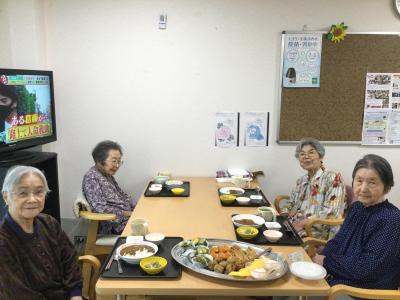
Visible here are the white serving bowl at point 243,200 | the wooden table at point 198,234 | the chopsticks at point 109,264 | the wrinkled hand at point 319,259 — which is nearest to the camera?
the wooden table at point 198,234

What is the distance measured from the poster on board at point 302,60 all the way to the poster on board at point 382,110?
469 mm

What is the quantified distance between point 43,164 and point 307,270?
6.90 feet

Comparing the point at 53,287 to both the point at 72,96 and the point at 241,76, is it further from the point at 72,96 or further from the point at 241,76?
the point at 241,76

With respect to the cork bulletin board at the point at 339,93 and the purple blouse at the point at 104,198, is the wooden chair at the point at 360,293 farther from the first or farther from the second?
the cork bulletin board at the point at 339,93

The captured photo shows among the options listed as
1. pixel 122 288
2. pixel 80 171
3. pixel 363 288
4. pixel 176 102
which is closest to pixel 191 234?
pixel 122 288

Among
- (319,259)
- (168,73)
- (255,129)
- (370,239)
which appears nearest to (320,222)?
(319,259)

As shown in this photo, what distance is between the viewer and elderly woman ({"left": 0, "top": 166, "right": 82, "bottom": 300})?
1.52 meters

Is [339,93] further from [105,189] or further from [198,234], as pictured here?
[105,189]

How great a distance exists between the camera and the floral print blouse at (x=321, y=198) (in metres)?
2.57

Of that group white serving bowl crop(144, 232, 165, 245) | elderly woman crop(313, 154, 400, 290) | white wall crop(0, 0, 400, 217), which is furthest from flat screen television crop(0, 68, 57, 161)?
elderly woman crop(313, 154, 400, 290)

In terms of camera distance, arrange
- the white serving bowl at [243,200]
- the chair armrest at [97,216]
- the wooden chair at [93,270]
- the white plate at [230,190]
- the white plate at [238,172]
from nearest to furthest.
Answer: the wooden chair at [93,270]
the chair armrest at [97,216]
the white serving bowl at [243,200]
the white plate at [230,190]
the white plate at [238,172]

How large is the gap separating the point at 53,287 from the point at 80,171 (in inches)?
69.5

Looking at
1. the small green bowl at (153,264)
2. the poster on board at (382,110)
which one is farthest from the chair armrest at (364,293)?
the poster on board at (382,110)

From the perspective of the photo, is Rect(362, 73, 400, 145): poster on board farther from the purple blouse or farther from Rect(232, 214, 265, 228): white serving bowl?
the purple blouse
